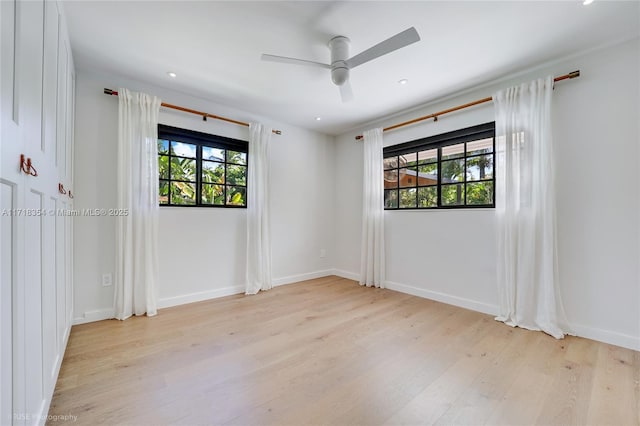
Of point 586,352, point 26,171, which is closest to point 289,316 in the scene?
point 26,171

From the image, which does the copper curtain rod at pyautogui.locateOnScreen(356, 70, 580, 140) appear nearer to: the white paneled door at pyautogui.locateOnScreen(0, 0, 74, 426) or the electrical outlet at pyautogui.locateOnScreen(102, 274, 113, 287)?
the white paneled door at pyautogui.locateOnScreen(0, 0, 74, 426)

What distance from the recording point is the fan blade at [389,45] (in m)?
1.71

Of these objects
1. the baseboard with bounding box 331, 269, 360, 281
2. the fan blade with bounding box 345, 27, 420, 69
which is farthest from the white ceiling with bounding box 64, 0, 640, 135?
the baseboard with bounding box 331, 269, 360, 281

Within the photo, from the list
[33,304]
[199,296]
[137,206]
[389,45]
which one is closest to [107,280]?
[137,206]

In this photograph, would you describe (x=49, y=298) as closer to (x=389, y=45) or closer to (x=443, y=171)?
(x=389, y=45)

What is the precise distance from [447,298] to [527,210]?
1.30 metres

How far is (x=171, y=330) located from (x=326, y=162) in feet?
10.6

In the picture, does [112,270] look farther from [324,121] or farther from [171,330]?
[324,121]

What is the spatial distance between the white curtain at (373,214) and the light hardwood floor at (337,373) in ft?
3.85

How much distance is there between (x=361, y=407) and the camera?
1.42 meters

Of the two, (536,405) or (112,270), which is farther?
(112,270)

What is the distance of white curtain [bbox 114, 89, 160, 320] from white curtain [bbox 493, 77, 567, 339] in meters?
3.50

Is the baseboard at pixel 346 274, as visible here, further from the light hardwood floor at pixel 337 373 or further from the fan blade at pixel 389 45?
the fan blade at pixel 389 45

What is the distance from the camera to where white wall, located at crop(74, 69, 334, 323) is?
8.26 feet
